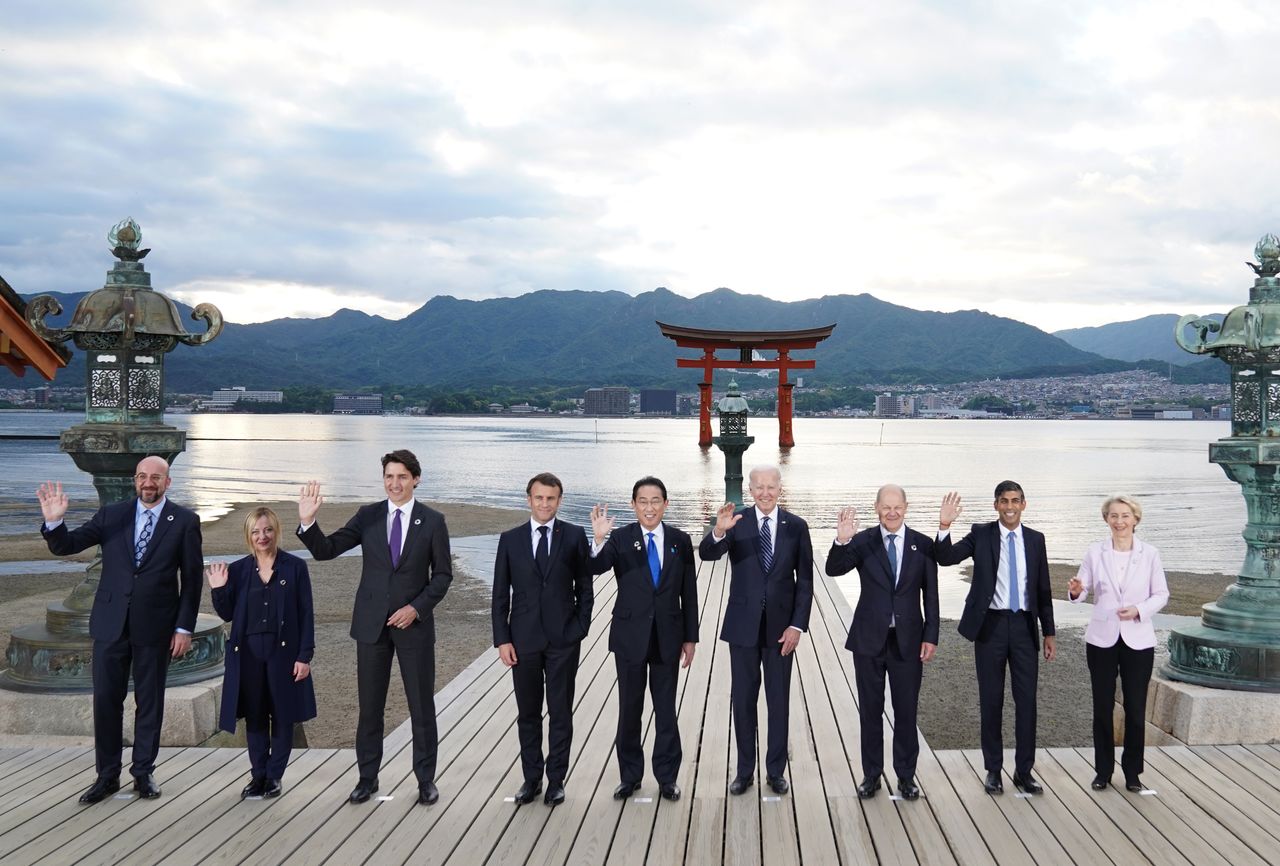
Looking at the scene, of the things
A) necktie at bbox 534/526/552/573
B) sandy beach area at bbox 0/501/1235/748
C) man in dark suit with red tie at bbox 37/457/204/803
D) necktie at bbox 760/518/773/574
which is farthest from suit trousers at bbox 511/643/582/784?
sandy beach area at bbox 0/501/1235/748

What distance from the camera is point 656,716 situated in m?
4.89

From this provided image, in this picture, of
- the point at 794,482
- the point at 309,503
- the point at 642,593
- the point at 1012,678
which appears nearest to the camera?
the point at 309,503

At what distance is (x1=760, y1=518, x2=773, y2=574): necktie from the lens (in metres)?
5.02

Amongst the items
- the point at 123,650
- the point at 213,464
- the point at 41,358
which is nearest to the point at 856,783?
the point at 123,650

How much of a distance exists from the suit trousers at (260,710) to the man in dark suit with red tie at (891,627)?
300 centimetres

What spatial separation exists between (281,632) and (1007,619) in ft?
12.6

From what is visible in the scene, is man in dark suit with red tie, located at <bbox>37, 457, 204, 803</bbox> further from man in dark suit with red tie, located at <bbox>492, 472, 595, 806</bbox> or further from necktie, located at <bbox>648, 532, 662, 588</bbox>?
necktie, located at <bbox>648, 532, 662, 588</bbox>

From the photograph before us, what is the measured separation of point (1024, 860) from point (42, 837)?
4451 millimetres

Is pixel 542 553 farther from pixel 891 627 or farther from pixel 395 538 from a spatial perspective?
pixel 891 627

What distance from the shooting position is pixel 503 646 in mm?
4812

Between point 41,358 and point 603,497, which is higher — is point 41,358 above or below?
above

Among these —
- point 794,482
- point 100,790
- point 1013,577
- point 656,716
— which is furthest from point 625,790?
point 794,482

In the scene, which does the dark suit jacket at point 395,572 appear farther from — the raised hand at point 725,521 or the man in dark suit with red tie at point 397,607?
the raised hand at point 725,521

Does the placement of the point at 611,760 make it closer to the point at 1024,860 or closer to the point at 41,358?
the point at 1024,860
